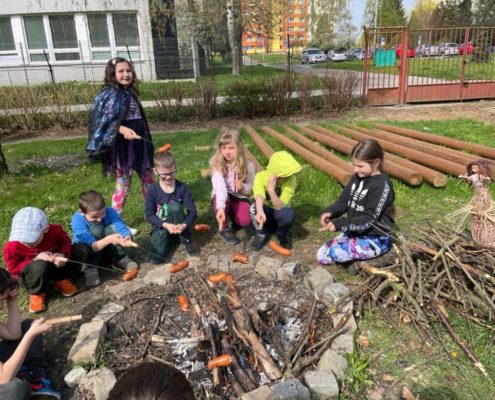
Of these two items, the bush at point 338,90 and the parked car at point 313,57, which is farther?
the parked car at point 313,57

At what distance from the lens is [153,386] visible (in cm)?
116

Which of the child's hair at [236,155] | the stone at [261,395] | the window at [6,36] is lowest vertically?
the stone at [261,395]

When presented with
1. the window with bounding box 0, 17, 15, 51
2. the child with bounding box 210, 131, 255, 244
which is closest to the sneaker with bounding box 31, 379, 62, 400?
the child with bounding box 210, 131, 255, 244

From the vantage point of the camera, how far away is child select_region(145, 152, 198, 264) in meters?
3.95

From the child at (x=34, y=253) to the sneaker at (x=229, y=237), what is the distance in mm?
1541

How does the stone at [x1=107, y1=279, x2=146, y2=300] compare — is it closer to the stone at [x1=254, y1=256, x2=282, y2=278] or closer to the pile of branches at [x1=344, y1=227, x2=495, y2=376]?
the stone at [x1=254, y1=256, x2=282, y2=278]

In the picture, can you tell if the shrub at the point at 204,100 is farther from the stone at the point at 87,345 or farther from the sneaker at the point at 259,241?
the stone at the point at 87,345

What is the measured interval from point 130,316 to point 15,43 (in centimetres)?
2198

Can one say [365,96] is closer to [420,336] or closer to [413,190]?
[413,190]

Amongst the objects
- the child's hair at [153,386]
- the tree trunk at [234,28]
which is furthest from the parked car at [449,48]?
the child's hair at [153,386]

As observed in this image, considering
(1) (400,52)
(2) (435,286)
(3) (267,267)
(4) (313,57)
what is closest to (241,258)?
(3) (267,267)

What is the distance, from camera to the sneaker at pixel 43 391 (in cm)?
233

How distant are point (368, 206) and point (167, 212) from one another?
1.89 metres

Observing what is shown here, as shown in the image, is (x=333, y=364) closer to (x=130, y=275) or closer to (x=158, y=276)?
(x=158, y=276)
